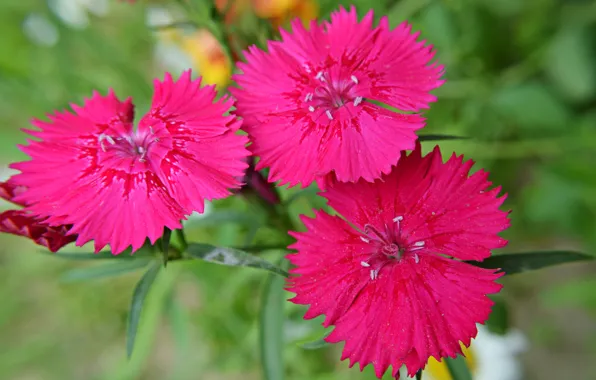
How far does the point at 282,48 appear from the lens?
59cm

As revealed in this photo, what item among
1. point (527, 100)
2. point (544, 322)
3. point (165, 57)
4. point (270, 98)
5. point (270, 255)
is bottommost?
point (544, 322)

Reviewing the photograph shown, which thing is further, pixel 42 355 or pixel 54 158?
pixel 42 355

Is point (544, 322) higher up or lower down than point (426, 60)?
lower down

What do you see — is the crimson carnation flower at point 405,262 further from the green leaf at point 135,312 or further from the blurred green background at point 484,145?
the blurred green background at point 484,145

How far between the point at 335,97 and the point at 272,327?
28 centimetres

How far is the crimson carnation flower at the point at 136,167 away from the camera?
0.52 metres

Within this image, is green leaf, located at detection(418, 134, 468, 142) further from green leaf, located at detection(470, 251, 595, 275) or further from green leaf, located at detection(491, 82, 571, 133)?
green leaf, located at detection(491, 82, 571, 133)

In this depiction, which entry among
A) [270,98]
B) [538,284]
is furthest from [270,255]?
[538,284]

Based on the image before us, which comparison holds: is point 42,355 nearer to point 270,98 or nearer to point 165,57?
point 165,57

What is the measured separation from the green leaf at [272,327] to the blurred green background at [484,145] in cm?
35

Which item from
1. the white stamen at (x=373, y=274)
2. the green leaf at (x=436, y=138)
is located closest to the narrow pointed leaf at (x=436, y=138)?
the green leaf at (x=436, y=138)

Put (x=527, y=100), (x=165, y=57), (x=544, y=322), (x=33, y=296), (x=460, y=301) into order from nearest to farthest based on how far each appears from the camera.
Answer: (x=460, y=301), (x=527, y=100), (x=544, y=322), (x=165, y=57), (x=33, y=296)

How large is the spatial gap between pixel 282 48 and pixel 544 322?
110cm

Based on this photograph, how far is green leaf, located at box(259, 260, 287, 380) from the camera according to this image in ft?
2.19
